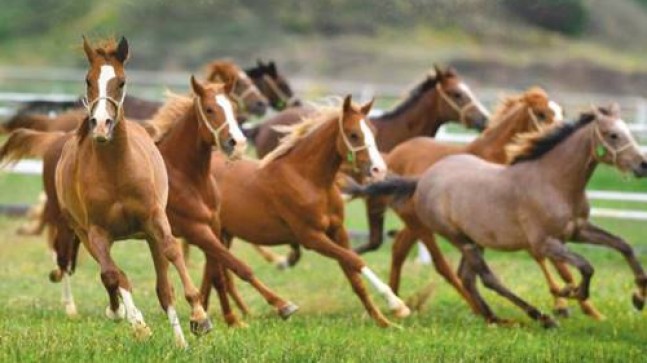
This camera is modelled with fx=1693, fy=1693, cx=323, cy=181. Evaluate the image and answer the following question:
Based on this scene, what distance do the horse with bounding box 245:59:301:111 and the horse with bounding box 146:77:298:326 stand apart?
24.5 ft

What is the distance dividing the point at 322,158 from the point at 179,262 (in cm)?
299

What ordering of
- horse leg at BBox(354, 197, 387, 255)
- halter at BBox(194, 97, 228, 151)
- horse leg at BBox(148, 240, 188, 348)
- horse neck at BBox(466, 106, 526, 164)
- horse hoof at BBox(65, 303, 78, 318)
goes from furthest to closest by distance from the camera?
1. horse leg at BBox(354, 197, 387, 255)
2. horse neck at BBox(466, 106, 526, 164)
3. horse hoof at BBox(65, 303, 78, 318)
4. halter at BBox(194, 97, 228, 151)
5. horse leg at BBox(148, 240, 188, 348)

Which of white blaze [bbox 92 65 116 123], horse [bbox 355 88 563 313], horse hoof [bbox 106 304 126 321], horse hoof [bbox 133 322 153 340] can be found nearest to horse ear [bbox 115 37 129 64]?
white blaze [bbox 92 65 116 123]

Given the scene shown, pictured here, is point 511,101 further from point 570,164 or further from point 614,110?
point 570,164

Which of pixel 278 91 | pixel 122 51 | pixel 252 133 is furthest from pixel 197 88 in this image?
pixel 278 91

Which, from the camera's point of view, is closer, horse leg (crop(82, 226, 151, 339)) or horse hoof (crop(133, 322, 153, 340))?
horse hoof (crop(133, 322, 153, 340))

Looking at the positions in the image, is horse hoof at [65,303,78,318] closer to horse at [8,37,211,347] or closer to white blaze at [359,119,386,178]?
horse at [8,37,211,347]

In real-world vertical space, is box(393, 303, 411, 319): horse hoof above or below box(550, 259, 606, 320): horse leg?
above

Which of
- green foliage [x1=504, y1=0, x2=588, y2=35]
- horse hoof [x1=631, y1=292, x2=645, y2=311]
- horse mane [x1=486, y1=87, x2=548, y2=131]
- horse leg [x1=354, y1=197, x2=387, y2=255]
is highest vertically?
horse mane [x1=486, y1=87, x2=548, y2=131]

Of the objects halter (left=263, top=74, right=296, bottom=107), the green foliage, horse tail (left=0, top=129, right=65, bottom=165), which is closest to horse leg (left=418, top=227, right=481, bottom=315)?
horse tail (left=0, top=129, right=65, bottom=165)

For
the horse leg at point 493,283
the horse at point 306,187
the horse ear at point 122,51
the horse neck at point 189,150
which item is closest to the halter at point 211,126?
the horse neck at point 189,150

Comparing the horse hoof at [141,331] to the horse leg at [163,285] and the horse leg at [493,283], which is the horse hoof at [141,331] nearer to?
the horse leg at [163,285]

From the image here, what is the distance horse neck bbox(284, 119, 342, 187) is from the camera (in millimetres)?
12312

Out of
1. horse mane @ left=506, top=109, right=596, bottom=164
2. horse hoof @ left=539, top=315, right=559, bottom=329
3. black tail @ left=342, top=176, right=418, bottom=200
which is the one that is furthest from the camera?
black tail @ left=342, top=176, right=418, bottom=200
